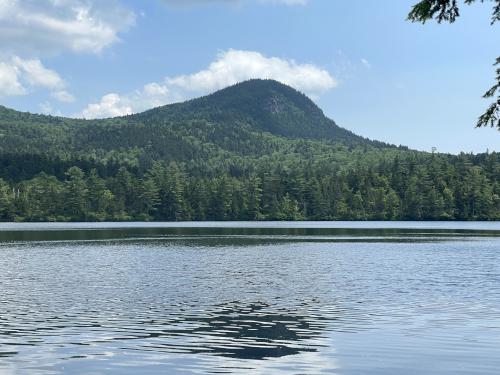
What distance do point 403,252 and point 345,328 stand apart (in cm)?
5445

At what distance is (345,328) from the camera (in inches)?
1231

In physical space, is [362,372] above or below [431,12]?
below

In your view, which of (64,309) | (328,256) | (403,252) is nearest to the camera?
(64,309)

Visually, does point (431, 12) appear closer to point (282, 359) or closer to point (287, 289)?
point (282, 359)

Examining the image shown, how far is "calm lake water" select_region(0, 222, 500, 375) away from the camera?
24531 mm

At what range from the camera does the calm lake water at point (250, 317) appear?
2453cm

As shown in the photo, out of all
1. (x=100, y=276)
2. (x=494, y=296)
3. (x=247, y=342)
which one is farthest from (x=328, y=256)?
(x=247, y=342)

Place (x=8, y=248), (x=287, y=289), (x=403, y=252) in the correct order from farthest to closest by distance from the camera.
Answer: (x=8, y=248), (x=403, y=252), (x=287, y=289)

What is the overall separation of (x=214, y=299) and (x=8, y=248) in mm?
56931

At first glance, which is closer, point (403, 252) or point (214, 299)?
point (214, 299)

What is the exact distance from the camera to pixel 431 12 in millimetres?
21594

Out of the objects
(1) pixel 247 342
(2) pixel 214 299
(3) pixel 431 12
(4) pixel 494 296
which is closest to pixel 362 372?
(1) pixel 247 342

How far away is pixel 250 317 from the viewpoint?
34812 millimetres

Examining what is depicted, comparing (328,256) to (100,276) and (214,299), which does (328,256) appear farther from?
(214,299)
